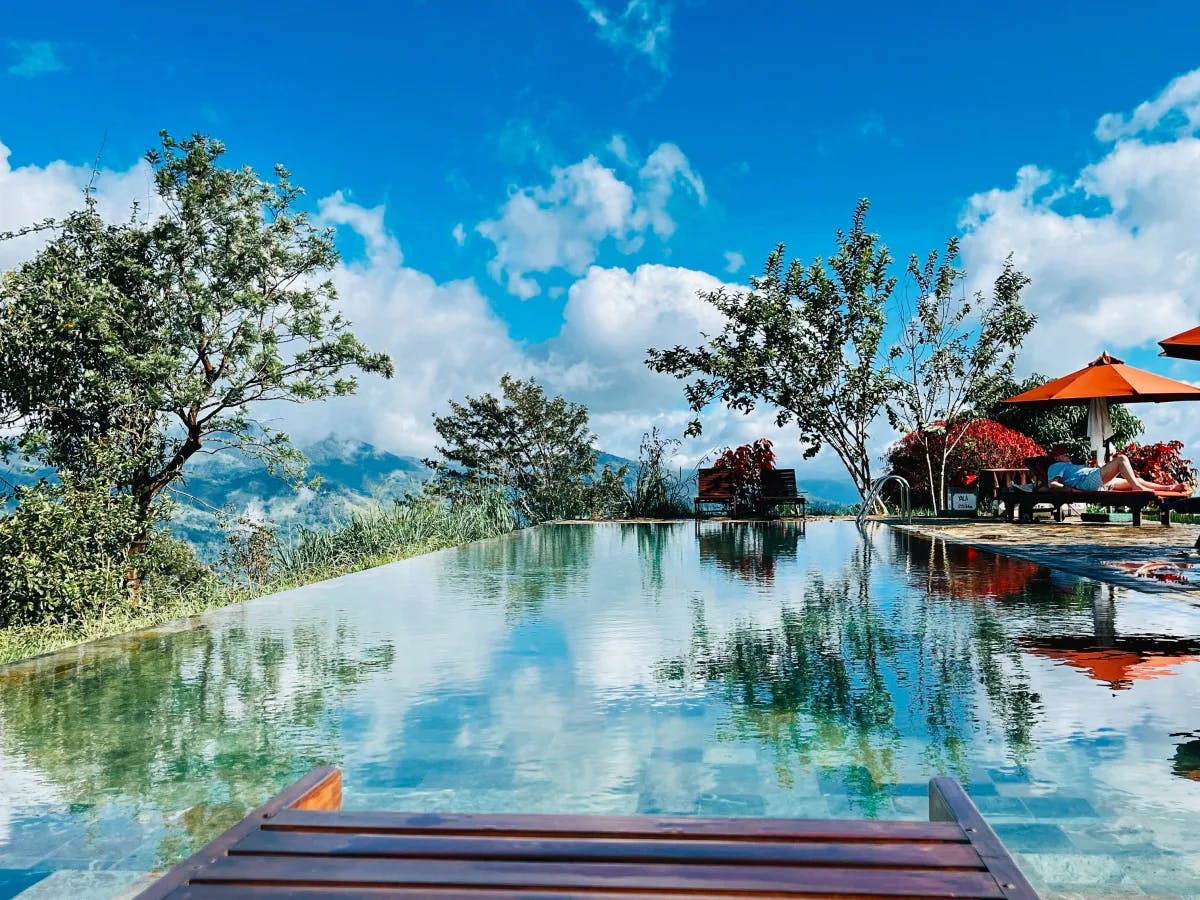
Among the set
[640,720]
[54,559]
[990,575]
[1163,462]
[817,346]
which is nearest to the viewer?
[640,720]

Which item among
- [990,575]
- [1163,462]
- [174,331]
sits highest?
[174,331]

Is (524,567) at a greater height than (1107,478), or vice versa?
(1107,478)

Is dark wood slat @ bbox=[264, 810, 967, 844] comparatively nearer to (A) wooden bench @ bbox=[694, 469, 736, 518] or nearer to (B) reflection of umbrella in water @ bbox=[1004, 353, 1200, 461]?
Answer: (B) reflection of umbrella in water @ bbox=[1004, 353, 1200, 461]

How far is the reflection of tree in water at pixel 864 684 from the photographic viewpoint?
2.49 m

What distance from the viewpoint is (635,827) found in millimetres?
1262

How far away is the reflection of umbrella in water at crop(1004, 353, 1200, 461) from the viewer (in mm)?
11414

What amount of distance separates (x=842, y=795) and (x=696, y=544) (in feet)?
25.3

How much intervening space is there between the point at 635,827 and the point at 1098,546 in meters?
8.23

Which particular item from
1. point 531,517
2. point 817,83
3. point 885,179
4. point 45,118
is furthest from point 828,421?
point 45,118

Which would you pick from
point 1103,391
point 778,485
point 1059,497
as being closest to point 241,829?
point 1059,497

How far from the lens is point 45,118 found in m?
17.3

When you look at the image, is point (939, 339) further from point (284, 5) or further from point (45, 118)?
point (45, 118)

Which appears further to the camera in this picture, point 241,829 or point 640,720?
point 640,720

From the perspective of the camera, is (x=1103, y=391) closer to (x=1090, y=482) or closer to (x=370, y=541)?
(x=1090, y=482)
